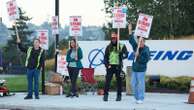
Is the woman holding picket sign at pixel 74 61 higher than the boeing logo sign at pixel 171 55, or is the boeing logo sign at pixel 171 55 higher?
the woman holding picket sign at pixel 74 61

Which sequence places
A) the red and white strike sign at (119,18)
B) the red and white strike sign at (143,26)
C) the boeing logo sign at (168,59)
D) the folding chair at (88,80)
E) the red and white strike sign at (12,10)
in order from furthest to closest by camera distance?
1. the boeing logo sign at (168,59)
2. the folding chair at (88,80)
3. the red and white strike sign at (12,10)
4. the red and white strike sign at (119,18)
5. the red and white strike sign at (143,26)

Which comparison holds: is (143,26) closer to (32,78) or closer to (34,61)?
(34,61)

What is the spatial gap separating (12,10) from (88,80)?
3683mm

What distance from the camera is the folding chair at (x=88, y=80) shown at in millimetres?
22723

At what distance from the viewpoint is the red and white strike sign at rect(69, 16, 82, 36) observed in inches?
873

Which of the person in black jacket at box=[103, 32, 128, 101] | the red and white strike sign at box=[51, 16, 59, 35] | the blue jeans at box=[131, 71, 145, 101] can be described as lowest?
the blue jeans at box=[131, 71, 145, 101]

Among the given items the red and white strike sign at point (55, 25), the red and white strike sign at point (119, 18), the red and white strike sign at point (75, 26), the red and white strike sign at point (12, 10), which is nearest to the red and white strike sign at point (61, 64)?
the red and white strike sign at point (55, 25)

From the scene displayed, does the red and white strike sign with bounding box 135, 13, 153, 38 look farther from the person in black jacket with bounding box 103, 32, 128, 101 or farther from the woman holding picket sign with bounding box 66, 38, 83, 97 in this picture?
the woman holding picket sign with bounding box 66, 38, 83, 97

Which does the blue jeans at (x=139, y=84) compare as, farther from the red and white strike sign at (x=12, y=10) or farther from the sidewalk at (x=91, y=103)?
the red and white strike sign at (x=12, y=10)

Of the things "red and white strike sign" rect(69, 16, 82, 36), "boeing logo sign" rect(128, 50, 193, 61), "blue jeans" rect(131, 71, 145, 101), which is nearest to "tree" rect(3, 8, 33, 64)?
"boeing logo sign" rect(128, 50, 193, 61)

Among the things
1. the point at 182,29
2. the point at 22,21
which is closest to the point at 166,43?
the point at 182,29

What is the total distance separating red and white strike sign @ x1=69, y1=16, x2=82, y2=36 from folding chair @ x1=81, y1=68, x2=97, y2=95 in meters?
1.40

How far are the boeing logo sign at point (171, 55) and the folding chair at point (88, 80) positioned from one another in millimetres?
6057

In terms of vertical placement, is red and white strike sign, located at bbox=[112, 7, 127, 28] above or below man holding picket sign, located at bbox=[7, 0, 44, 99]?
above
